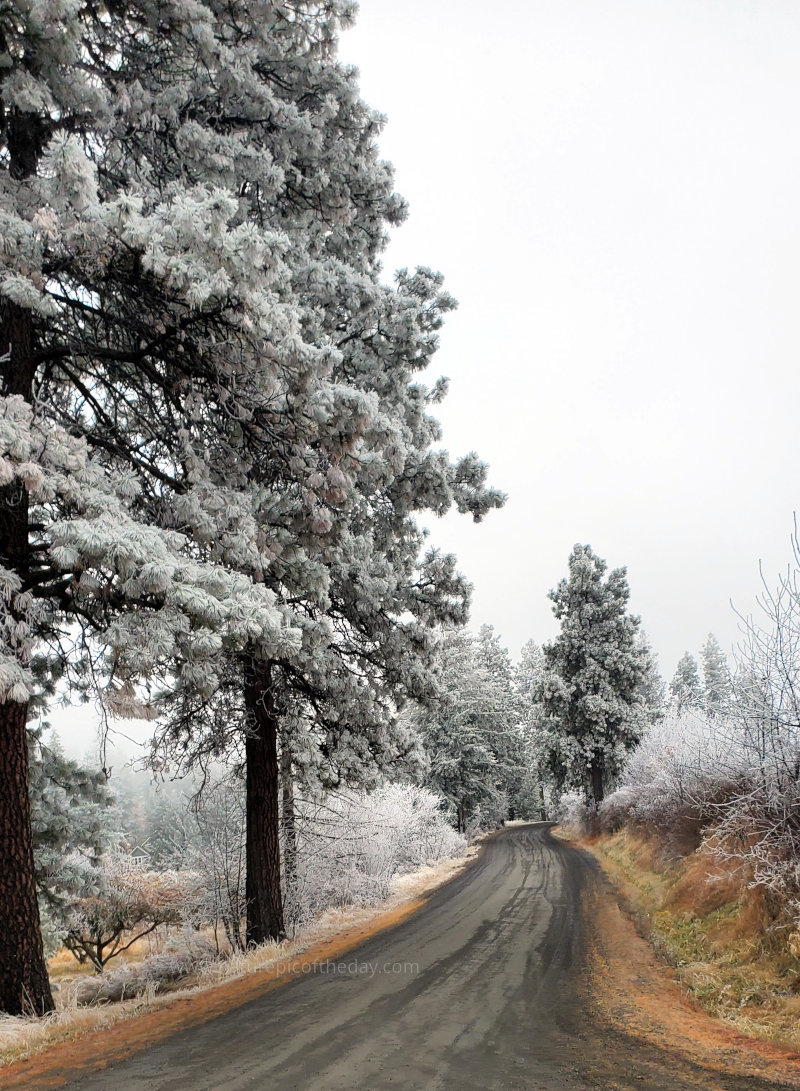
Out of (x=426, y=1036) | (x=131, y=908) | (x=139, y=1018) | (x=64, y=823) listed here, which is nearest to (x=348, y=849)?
(x=131, y=908)

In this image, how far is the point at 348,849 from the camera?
15578 mm

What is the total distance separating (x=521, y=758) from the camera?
170ft

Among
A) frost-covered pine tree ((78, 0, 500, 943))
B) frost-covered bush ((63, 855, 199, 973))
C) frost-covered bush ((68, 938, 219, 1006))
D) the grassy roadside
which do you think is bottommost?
frost-covered bush ((63, 855, 199, 973))

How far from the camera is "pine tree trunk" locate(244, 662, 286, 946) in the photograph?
9797mm

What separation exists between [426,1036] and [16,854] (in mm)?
4123

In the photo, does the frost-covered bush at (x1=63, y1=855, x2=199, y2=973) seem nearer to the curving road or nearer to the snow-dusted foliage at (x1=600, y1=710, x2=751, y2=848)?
the curving road

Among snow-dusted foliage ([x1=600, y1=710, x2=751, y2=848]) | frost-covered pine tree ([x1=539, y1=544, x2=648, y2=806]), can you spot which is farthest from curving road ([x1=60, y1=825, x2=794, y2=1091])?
frost-covered pine tree ([x1=539, y1=544, x2=648, y2=806])

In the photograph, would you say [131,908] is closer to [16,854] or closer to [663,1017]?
[16,854]

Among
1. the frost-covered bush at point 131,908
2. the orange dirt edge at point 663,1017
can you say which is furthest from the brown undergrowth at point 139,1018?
the frost-covered bush at point 131,908

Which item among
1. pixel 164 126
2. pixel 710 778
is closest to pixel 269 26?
pixel 164 126

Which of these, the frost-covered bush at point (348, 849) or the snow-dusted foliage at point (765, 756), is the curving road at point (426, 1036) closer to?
the snow-dusted foliage at point (765, 756)

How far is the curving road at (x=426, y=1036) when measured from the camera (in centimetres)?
464

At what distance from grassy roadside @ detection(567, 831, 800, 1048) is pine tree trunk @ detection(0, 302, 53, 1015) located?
6581 millimetres

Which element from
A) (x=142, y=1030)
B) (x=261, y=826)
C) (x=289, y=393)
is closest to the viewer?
(x=142, y=1030)
